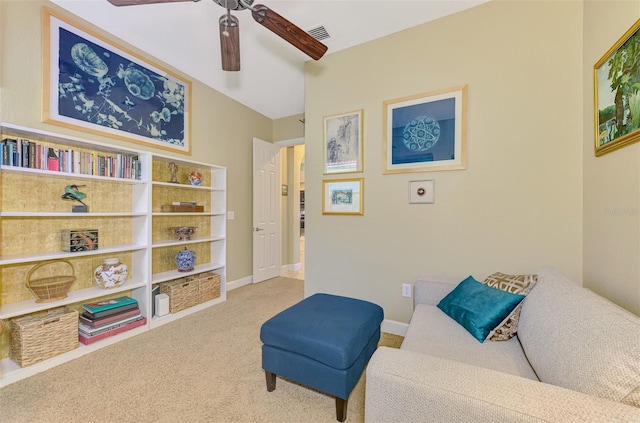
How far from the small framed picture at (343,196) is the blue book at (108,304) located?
2.03 metres

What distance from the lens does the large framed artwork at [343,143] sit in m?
2.55

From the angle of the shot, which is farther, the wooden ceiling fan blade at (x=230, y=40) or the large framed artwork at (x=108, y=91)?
the large framed artwork at (x=108, y=91)

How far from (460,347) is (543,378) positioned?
13.8 inches

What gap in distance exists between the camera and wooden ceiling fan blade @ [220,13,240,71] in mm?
1615

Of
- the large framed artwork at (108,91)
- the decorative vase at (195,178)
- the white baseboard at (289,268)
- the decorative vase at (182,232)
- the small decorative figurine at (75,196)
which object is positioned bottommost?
the white baseboard at (289,268)

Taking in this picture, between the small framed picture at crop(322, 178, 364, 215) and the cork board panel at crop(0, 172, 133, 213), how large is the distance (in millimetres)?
2009

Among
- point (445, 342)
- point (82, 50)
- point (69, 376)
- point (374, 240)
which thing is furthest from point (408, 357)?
point (82, 50)

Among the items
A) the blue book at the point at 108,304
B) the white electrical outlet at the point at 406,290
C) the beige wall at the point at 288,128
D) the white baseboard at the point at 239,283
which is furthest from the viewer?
the beige wall at the point at 288,128

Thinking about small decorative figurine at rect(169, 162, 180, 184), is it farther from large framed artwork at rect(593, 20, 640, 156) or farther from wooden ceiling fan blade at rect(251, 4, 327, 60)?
large framed artwork at rect(593, 20, 640, 156)

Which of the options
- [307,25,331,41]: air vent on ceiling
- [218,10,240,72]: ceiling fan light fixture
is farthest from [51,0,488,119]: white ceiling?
[218,10,240,72]: ceiling fan light fixture

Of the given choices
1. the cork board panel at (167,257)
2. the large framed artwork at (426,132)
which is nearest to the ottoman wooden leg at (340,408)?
the large framed artwork at (426,132)

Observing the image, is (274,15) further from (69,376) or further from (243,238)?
(243,238)

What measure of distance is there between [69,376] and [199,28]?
2921mm

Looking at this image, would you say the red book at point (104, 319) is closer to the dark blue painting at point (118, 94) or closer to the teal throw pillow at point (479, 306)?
the dark blue painting at point (118, 94)
